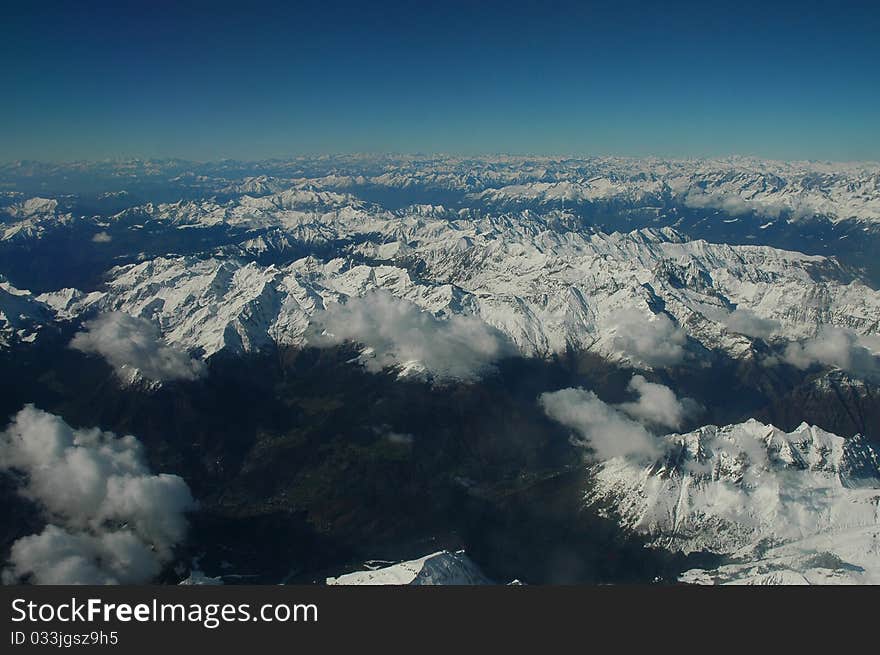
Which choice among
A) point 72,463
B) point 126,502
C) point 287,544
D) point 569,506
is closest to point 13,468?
point 72,463

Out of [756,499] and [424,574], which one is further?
[756,499]

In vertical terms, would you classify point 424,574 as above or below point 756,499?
above

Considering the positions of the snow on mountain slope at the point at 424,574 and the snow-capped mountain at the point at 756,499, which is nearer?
the snow on mountain slope at the point at 424,574

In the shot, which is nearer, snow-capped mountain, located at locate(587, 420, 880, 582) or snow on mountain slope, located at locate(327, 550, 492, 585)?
snow on mountain slope, located at locate(327, 550, 492, 585)

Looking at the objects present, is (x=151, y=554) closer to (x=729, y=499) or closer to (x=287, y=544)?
(x=287, y=544)
